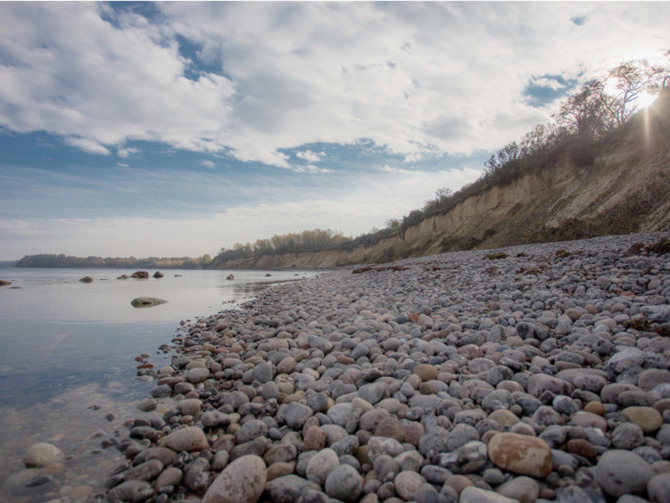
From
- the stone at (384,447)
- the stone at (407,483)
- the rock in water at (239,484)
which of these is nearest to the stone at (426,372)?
the stone at (384,447)

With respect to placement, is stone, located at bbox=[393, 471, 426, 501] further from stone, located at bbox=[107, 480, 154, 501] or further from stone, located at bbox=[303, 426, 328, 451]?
stone, located at bbox=[107, 480, 154, 501]

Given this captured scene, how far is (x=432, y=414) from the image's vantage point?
2201 mm

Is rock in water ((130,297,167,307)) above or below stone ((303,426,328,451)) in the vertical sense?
below

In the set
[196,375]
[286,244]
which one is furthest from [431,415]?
[286,244]

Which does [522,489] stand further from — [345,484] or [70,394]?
[70,394]

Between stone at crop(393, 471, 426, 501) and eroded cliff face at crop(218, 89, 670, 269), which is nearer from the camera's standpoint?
stone at crop(393, 471, 426, 501)

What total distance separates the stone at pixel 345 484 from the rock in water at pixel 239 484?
1.25ft

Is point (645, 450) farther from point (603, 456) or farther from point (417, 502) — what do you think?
point (417, 502)

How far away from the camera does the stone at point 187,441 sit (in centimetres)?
224

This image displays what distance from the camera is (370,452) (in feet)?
6.45

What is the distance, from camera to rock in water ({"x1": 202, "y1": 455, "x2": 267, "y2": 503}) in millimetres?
1736

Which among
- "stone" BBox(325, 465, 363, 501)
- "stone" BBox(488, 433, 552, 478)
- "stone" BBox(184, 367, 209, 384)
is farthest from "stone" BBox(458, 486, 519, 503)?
"stone" BBox(184, 367, 209, 384)

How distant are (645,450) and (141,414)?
3549mm

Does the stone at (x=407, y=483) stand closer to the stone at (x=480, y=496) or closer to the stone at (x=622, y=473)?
the stone at (x=480, y=496)
